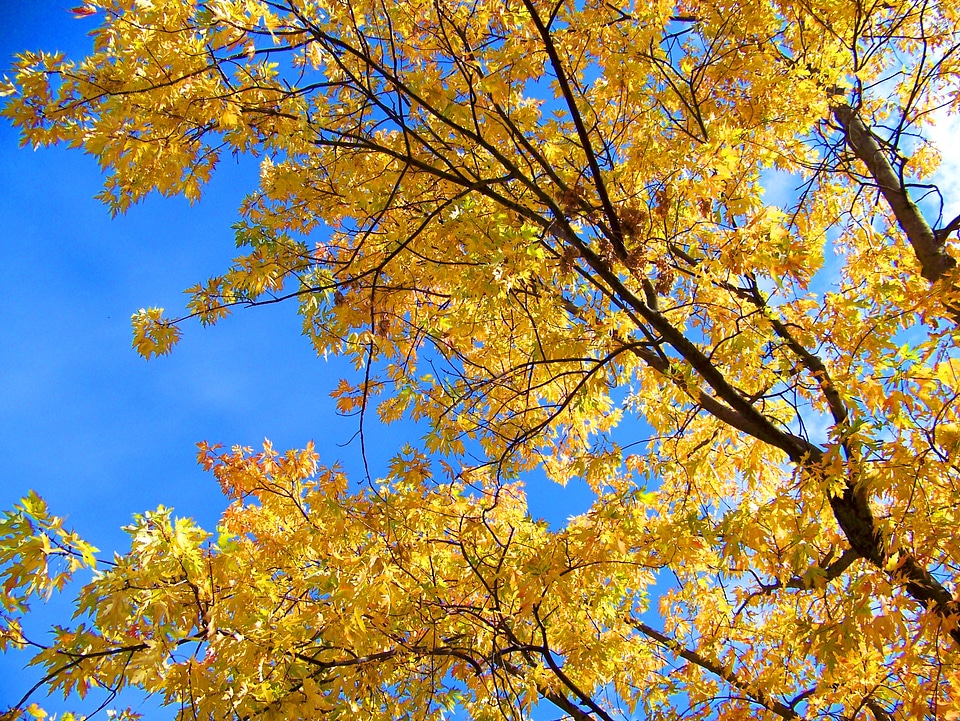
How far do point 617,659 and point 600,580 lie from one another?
704 millimetres

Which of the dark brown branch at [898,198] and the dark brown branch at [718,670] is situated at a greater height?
the dark brown branch at [898,198]

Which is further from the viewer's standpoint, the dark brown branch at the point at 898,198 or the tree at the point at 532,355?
the dark brown branch at the point at 898,198

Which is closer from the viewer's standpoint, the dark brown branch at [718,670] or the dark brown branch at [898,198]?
the dark brown branch at [718,670]

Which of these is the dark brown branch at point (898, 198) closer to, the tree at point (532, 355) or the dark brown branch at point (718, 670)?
the tree at point (532, 355)

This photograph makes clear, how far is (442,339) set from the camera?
396 centimetres

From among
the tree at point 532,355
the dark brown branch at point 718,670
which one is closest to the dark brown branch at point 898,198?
the tree at point 532,355

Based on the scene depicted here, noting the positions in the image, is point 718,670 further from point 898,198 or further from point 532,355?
point 898,198

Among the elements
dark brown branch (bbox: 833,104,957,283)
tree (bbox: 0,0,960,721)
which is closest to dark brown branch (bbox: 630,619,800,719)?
tree (bbox: 0,0,960,721)

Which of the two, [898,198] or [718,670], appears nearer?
[718,670]

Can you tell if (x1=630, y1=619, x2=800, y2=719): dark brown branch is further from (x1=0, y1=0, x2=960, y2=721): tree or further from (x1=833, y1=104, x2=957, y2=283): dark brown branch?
(x1=833, y1=104, x2=957, y2=283): dark brown branch

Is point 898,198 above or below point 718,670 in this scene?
above

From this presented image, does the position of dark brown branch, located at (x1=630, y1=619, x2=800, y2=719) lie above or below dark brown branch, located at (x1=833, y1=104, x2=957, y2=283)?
below

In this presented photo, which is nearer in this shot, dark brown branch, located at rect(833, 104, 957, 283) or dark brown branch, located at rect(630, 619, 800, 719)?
dark brown branch, located at rect(630, 619, 800, 719)

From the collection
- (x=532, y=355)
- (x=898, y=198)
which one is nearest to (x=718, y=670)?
(x=532, y=355)
